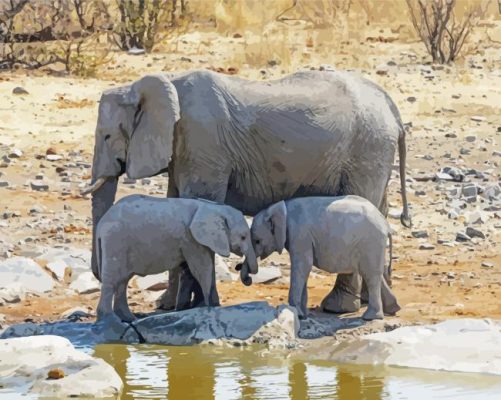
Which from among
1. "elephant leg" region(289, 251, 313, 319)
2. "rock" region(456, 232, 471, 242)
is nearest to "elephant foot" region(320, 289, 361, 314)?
"elephant leg" region(289, 251, 313, 319)

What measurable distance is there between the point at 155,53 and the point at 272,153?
10.8 meters

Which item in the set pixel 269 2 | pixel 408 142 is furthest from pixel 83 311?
pixel 269 2

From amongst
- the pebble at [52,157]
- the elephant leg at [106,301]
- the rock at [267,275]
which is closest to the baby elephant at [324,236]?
the elephant leg at [106,301]

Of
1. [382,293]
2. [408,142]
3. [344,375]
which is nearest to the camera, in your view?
[344,375]

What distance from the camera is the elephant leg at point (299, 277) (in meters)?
9.80

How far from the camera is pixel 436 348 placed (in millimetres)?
9234

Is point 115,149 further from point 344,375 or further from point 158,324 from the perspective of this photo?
point 344,375

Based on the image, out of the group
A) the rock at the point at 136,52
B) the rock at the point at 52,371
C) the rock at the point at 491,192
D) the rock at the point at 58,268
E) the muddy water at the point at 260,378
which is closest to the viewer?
the rock at the point at 52,371

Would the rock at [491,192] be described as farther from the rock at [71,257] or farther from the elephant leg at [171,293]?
the elephant leg at [171,293]

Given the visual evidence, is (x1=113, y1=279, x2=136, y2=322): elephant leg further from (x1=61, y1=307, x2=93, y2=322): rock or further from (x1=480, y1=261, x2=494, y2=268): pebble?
(x1=480, y1=261, x2=494, y2=268): pebble

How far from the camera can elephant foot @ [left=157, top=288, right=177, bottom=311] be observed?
10516 millimetres

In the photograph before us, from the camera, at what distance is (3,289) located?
10.9 meters

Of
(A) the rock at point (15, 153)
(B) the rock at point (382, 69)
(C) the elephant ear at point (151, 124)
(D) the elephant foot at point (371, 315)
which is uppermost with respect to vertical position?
(C) the elephant ear at point (151, 124)

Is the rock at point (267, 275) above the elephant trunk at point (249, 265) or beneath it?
beneath
